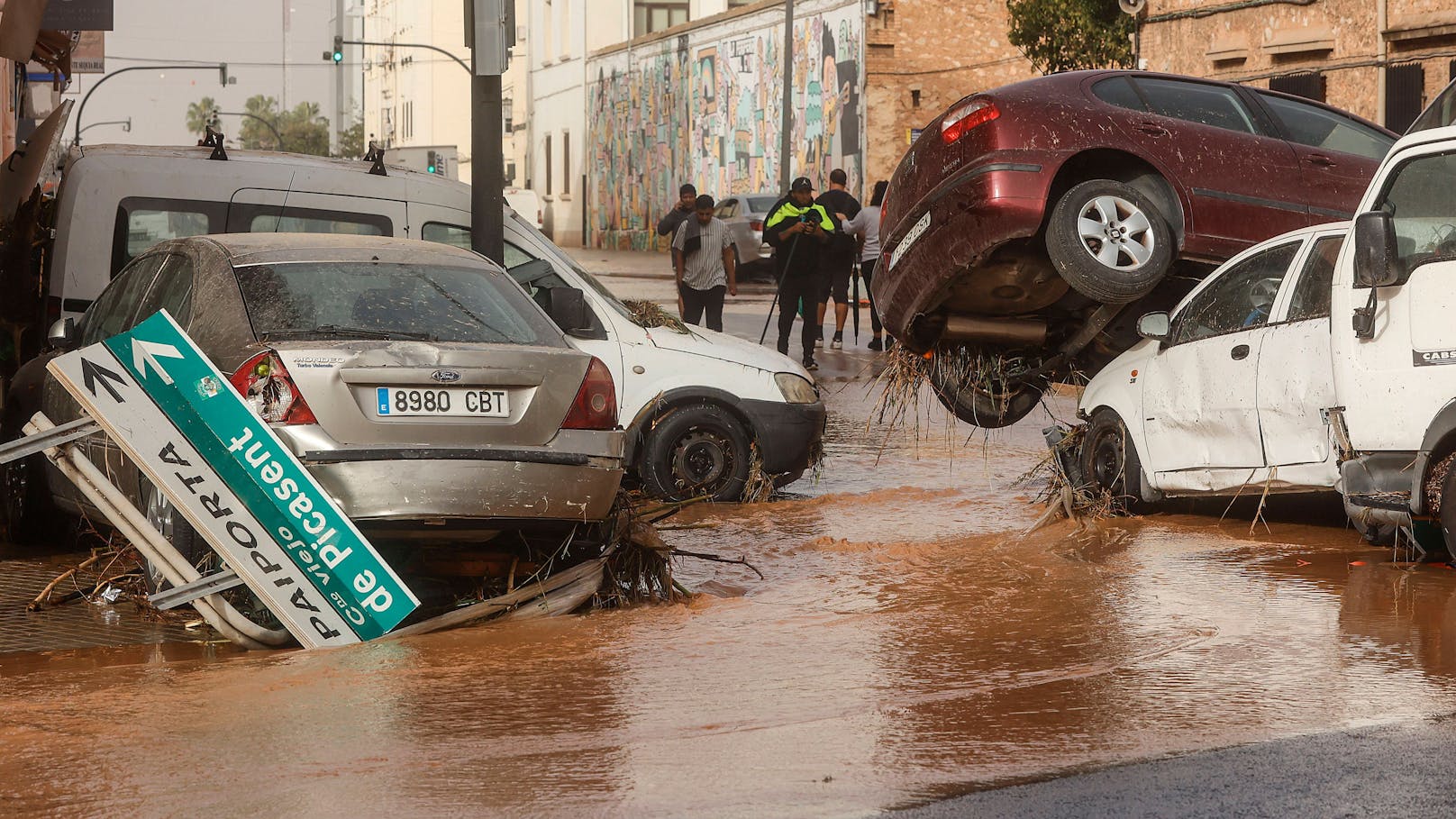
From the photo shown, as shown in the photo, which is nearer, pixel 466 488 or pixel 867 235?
pixel 466 488

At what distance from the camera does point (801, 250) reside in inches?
789

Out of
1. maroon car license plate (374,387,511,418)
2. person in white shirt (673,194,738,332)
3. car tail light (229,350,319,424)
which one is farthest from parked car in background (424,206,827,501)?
person in white shirt (673,194,738,332)

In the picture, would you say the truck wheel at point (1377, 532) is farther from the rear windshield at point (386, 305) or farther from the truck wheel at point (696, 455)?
the rear windshield at point (386, 305)

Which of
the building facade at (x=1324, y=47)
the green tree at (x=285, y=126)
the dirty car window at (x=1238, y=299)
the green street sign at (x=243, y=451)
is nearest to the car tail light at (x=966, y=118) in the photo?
the dirty car window at (x=1238, y=299)

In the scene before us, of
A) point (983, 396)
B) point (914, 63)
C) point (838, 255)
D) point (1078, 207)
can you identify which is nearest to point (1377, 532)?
point (1078, 207)

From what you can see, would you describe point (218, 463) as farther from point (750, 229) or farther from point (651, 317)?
point (750, 229)

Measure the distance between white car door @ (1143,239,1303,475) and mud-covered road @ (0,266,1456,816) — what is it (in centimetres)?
69

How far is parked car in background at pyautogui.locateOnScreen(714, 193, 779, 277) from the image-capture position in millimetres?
35969

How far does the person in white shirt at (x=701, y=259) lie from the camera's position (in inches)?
761

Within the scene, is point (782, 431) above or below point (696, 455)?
above

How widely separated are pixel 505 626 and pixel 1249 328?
14.1 ft

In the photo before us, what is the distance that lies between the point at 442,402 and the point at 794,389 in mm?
4305

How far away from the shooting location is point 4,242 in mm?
11703

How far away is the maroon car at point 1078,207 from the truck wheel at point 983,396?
11mm
